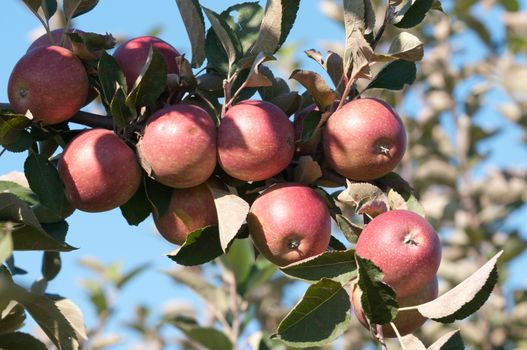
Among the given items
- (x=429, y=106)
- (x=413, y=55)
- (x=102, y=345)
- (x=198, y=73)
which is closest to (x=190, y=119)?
(x=198, y=73)

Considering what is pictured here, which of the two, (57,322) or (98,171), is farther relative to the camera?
(57,322)

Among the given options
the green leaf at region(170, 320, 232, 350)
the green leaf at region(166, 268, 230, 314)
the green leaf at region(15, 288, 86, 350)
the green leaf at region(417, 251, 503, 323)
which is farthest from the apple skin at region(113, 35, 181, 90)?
the green leaf at region(166, 268, 230, 314)

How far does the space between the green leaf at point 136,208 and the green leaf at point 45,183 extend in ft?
0.48

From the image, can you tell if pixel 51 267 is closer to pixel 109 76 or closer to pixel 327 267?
pixel 109 76

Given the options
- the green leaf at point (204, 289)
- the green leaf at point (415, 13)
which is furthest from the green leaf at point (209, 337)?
the green leaf at point (415, 13)

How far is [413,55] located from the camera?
1.64 m

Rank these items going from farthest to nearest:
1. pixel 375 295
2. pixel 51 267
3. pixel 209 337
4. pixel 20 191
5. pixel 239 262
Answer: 1. pixel 239 262
2. pixel 209 337
3. pixel 51 267
4. pixel 20 191
5. pixel 375 295

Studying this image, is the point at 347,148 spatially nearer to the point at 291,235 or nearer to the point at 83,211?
the point at 291,235

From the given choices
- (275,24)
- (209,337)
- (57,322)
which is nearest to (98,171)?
(57,322)

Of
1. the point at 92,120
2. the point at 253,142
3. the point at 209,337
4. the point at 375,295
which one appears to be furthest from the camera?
the point at 209,337

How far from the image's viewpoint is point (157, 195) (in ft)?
5.65

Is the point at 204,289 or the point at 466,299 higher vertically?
the point at 466,299

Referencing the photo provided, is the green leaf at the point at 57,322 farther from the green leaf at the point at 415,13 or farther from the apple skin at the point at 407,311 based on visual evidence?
the green leaf at the point at 415,13

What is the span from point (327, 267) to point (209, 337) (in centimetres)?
151
